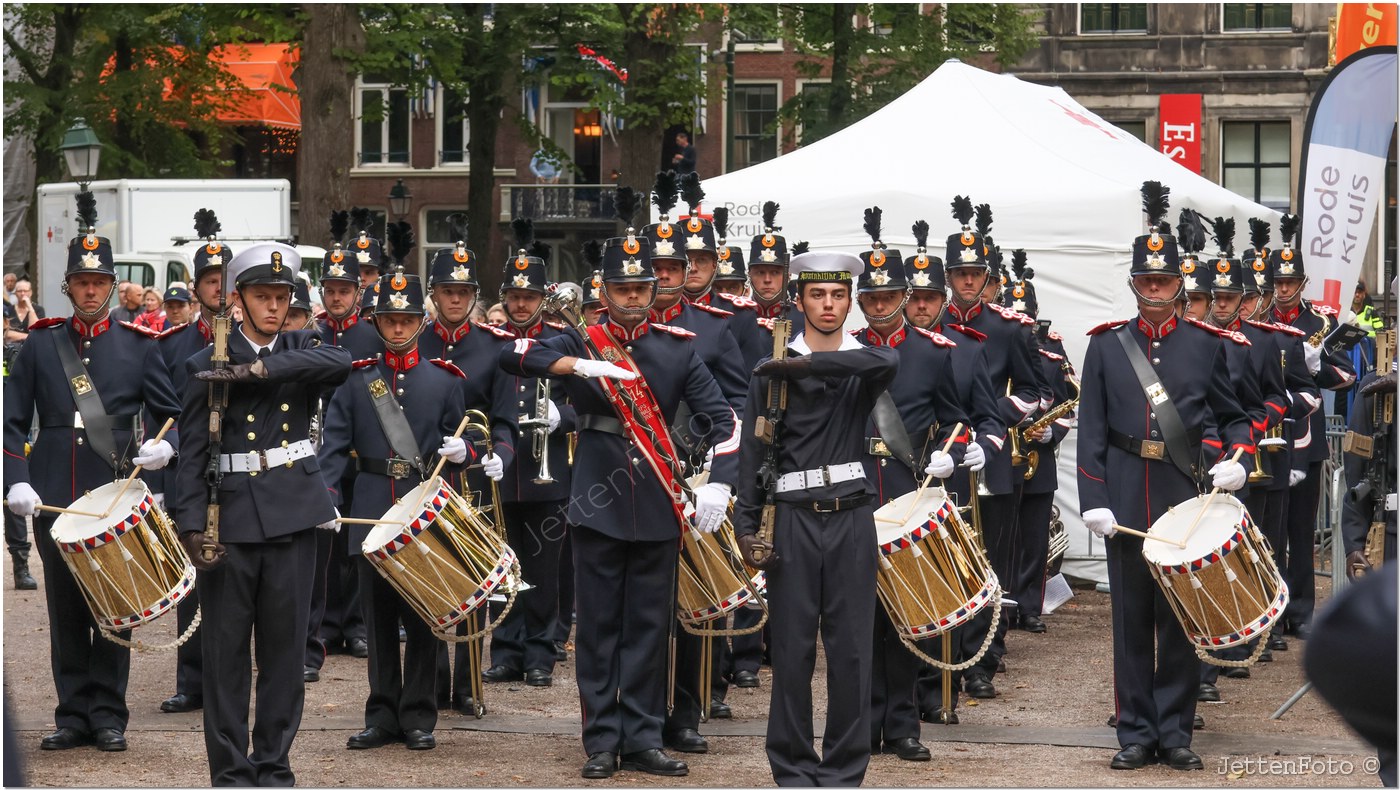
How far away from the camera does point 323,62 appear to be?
2069cm

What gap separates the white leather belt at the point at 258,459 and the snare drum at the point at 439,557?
2.48 ft

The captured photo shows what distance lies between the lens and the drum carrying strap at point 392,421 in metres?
8.89

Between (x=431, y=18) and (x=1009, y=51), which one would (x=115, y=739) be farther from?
(x=1009, y=51)

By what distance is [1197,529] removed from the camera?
8.29 meters

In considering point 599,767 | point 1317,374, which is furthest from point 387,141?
point 599,767

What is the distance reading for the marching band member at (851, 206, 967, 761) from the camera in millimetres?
8438

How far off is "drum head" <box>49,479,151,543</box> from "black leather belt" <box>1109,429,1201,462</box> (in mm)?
4405

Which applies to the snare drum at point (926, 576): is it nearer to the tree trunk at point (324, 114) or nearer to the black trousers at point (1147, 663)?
the black trousers at point (1147, 663)

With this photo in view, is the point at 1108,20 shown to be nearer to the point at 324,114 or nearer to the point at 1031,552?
the point at 324,114

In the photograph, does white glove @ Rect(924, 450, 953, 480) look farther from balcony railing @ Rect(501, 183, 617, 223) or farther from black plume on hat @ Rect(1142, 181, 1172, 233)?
balcony railing @ Rect(501, 183, 617, 223)

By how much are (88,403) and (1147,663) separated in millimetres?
5015

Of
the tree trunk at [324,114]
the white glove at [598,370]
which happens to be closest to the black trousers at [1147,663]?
the white glove at [598,370]

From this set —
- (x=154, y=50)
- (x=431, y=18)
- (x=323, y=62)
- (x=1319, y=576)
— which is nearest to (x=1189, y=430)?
(x=1319, y=576)

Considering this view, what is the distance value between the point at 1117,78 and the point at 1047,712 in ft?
108
